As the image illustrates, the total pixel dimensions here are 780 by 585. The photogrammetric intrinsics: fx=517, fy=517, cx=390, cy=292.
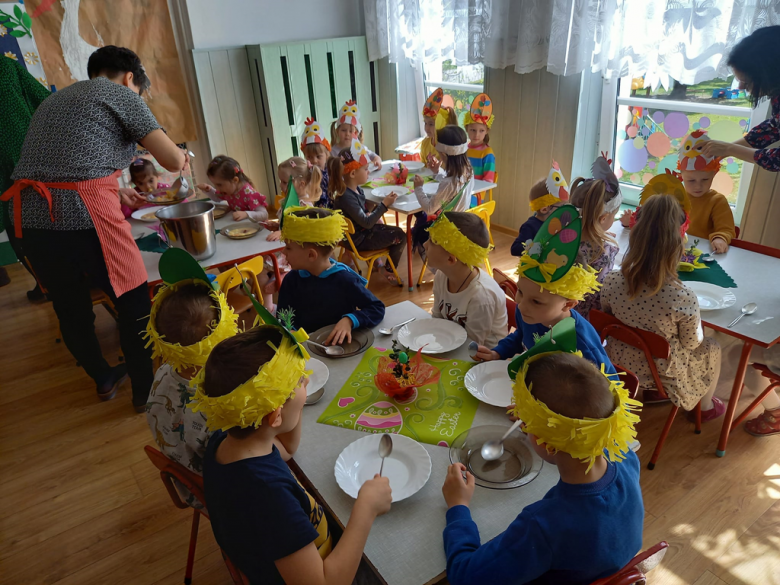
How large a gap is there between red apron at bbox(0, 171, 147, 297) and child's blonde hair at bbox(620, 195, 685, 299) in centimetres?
240

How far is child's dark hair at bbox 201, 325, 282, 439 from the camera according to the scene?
1.12 metres

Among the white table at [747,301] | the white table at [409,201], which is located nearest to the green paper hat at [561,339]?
the white table at [747,301]

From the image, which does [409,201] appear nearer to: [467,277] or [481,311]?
[467,277]

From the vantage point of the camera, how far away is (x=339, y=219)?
2.21 meters

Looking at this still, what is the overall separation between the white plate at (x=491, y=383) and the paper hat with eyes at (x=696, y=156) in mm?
2030

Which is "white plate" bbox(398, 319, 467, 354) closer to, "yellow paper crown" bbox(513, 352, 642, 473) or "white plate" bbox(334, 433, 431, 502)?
"white plate" bbox(334, 433, 431, 502)

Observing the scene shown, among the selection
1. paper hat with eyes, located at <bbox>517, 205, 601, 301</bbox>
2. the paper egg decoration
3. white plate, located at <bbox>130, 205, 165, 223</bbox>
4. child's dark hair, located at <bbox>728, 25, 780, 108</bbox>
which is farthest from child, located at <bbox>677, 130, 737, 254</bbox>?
white plate, located at <bbox>130, 205, 165, 223</bbox>

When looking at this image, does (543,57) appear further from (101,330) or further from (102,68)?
(101,330)

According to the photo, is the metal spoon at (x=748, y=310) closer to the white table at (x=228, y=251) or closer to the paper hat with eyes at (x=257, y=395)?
the paper hat with eyes at (x=257, y=395)

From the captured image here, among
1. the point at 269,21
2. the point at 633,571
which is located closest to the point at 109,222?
the point at 633,571

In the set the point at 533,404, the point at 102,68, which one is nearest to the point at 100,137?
the point at 102,68

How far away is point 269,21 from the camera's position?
17.9 ft

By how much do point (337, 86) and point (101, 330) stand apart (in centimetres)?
359

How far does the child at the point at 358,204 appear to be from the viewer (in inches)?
152
